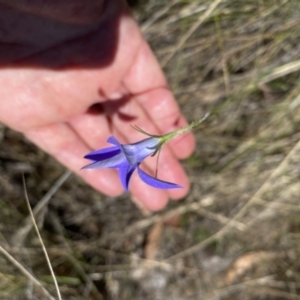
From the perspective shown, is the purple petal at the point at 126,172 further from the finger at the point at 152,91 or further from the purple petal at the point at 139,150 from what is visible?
the finger at the point at 152,91

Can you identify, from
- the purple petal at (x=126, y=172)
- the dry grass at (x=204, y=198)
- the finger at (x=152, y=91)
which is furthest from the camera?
the dry grass at (x=204, y=198)

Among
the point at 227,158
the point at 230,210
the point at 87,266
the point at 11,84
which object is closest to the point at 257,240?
the point at 230,210

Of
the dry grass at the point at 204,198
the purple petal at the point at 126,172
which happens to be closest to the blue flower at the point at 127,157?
the purple petal at the point at 126,172

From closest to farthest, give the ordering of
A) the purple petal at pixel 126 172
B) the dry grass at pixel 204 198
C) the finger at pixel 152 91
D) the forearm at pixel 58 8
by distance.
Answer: the purple petal at pixel 126 172, the forearm at pixel 58 8, the finger at pixel 152 91, the dry grass at pixel 204 198

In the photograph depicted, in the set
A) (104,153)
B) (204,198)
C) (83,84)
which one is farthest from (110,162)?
(204,198)

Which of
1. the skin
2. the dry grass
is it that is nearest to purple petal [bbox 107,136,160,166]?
the skin

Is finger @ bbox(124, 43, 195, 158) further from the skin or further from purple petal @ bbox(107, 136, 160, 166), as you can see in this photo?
purple petal @ bbox(107, 136, 160, 166)

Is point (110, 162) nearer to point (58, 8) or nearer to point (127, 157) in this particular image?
point (127, 157)
